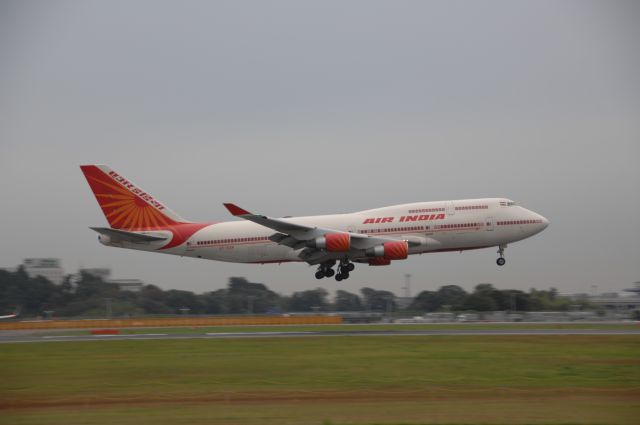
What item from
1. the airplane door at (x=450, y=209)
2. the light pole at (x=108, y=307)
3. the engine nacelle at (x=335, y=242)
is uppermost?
the airplane door at (x=450, y=209)

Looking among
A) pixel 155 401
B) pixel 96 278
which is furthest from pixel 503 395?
pixel 96 278

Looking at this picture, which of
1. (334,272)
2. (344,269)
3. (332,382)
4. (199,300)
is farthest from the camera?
(199,300)

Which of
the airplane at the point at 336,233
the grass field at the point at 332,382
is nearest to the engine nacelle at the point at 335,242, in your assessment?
the airplane at the point at 336,233

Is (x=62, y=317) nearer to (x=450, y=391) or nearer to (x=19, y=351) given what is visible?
(x=19, y=351)

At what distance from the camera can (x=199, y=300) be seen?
4242 inches

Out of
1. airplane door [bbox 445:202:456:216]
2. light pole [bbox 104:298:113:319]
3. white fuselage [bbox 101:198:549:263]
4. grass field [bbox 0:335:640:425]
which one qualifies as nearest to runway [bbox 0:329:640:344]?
grass field [bbox 0:335:640:425]

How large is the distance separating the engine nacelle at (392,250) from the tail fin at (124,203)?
14910mm

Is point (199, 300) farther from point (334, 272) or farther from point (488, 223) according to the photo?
point (488, 223)

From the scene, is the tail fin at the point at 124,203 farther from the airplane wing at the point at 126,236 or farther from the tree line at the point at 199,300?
the tree line at the point at 199,300

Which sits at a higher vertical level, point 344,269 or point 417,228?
point 417,228

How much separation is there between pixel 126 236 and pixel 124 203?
4.75 meters

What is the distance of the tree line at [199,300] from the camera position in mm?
87000

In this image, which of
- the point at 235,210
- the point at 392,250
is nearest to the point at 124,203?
the point at 235,210

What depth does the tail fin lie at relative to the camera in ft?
183
